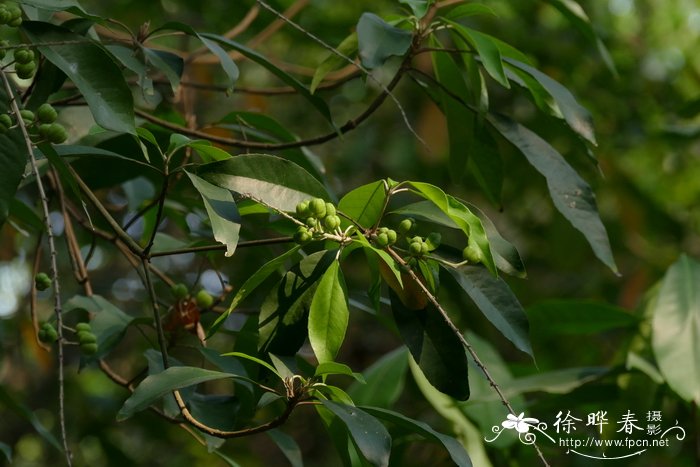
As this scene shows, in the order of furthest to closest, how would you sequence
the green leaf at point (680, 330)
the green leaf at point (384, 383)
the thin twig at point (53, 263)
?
the green leaf at point (384, 383) → the green leaf at point (680, 330) → the thin twig at point (53, 263)

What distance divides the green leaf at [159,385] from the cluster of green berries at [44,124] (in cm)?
21

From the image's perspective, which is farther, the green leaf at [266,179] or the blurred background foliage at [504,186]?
the blurred background foliage at [504,186]

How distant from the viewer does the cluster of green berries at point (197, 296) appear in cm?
Answer: 105

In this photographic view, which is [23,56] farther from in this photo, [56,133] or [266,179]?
[266,179]

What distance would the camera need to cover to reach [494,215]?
2.94m

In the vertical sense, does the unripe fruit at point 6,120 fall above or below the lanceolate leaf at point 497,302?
above

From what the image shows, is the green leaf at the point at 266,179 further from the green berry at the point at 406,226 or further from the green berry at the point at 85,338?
the green berry at the point at 85,338

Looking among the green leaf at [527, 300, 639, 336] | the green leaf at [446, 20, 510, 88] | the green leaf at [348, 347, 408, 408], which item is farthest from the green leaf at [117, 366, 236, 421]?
the green leaf at [527, 300, 639, 336]

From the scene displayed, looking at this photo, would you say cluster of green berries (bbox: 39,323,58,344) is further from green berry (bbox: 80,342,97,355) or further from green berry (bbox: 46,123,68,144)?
green berry (bbox: 46,123,68,144)

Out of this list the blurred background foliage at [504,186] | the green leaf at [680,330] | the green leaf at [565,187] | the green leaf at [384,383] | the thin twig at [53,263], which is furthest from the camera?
the blurred background foliage at [504,186]

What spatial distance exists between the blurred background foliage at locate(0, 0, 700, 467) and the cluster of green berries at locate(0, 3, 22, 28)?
114 cm

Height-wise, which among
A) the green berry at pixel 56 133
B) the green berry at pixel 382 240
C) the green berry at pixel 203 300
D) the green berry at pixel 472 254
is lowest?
the green berry at pixel 203 300

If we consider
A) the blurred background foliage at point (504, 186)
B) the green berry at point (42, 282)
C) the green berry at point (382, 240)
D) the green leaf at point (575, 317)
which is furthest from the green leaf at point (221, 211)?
the blurred background foliage at point (504, 186)

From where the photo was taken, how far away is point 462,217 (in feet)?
2.47
